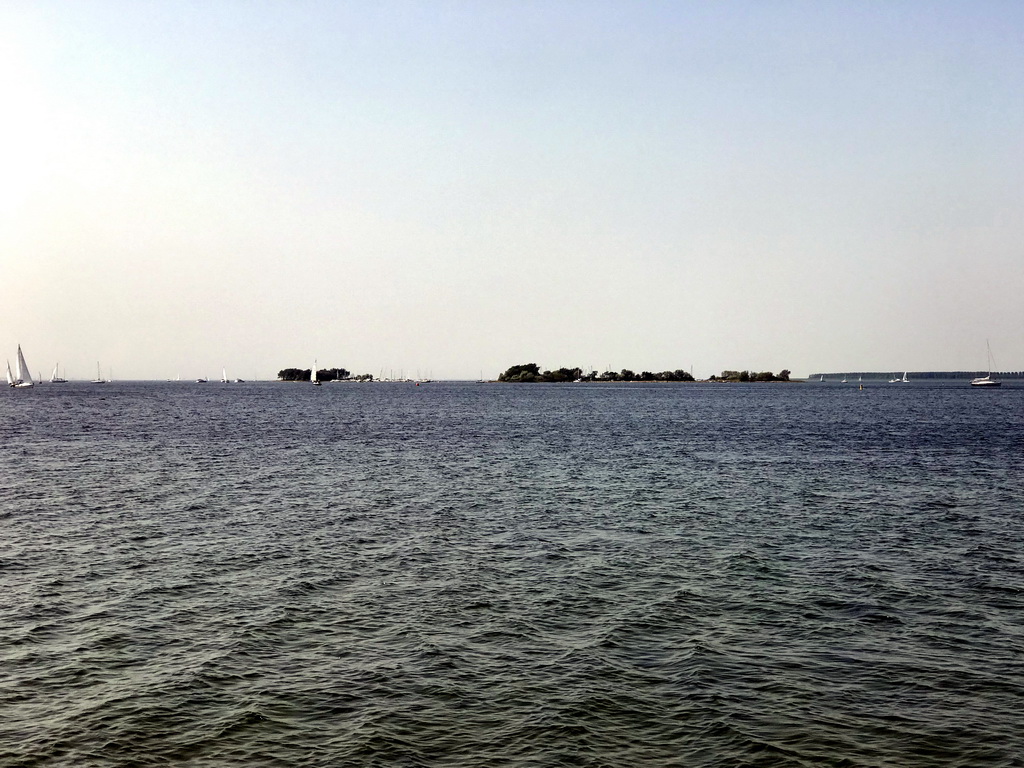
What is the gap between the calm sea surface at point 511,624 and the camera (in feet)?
53.6

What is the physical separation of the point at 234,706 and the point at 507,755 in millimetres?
5890

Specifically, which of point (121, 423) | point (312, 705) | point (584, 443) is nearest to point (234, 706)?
point (312, 705)

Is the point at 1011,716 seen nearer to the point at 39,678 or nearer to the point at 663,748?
the point at 663,748

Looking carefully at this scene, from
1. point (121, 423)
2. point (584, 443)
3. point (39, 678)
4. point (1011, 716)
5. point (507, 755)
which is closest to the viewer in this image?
point (507, 755)

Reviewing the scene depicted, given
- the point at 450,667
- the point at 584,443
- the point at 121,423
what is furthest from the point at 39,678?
the point at 121,423

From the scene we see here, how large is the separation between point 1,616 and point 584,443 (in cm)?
6960

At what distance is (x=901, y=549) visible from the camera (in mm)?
33500

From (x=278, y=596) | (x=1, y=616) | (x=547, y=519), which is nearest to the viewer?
(x=1, y=616)

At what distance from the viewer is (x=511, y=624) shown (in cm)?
2336

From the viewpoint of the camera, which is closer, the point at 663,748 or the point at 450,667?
the point at 663,748

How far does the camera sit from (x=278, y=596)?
1029 inches

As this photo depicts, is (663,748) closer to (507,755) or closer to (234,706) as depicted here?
(507,755)

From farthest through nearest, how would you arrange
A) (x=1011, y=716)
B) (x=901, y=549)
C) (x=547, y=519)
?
(x=547, y=519), (x=901, y=549), (x=1011, y=716)

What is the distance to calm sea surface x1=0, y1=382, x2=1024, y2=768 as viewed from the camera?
1633cm
